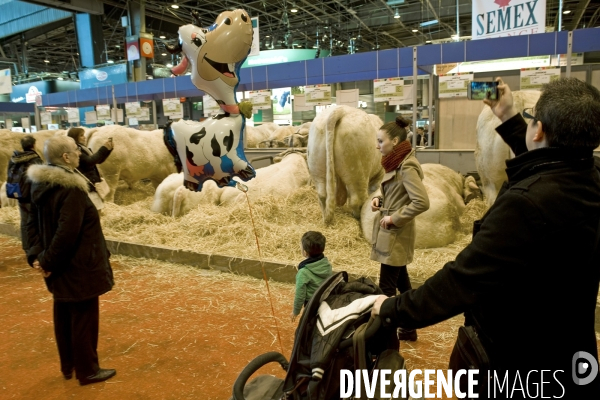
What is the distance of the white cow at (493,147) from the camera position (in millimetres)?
4609

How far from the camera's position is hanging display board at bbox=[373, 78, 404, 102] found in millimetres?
5736

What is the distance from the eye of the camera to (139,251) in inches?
217

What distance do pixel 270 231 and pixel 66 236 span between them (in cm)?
285

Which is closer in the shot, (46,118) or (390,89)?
(390,89)

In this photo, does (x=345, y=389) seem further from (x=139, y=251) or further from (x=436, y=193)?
(x=139, y=251)

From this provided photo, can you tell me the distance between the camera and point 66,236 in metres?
2.67

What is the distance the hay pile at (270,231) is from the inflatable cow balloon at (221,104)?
1920 millimetres

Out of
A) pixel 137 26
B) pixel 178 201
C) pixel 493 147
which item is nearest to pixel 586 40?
pixel 493 147

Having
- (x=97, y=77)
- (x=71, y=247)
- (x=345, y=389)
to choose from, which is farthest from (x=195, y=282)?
(x=97, y=77)

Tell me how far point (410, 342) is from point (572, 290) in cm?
211

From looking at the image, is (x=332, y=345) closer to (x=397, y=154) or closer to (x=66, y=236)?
(x=397, y=154)

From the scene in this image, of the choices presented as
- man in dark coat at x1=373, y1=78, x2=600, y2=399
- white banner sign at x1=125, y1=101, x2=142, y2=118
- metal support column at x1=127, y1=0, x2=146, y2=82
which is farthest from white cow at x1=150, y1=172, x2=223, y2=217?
metal support column at x1=127, y1=0, x2=146, y2=82

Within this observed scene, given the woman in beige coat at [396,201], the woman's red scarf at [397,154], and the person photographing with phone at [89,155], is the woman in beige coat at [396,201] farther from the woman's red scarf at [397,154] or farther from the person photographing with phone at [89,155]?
the person photographing with phone at [89,155]

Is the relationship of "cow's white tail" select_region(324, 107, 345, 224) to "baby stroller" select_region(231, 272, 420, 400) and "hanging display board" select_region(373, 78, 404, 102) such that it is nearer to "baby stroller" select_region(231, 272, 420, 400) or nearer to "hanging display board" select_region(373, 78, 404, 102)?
"hanging display board" select_region(373, 78, 404, 102)
